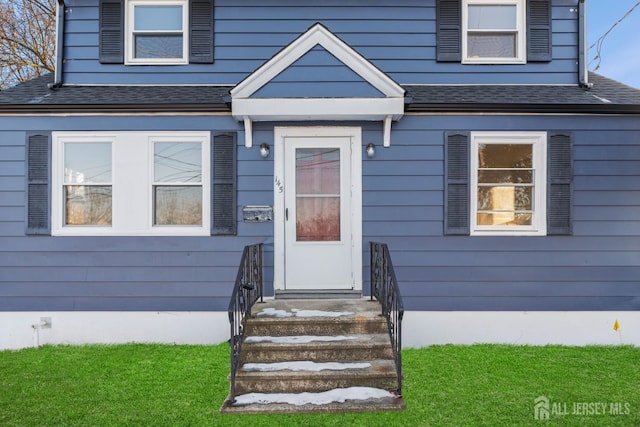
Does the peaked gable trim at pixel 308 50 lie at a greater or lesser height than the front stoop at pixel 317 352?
greater

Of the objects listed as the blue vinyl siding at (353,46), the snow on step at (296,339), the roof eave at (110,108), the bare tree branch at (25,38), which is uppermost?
the bare tree branch at (25,38)

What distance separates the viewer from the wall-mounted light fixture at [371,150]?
196 inches

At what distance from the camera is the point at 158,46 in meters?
5.60

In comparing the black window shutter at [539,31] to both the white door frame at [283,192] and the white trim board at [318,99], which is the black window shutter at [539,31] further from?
the white door frame at [283,192]

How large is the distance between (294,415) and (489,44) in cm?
539

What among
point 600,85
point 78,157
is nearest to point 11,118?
point 78,157

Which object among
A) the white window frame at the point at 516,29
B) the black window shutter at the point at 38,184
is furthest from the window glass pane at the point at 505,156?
the black window shutter at the point at 38,184

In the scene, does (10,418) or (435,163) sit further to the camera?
(435,163)

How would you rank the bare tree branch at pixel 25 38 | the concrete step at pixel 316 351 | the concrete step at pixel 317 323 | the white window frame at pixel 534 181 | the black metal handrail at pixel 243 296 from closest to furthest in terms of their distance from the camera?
the black metal handrail at pixel 243 296 → the concrete step at pixel 316 351 → the concrete step at pixel 317 323 → the white window frame at pixel 534 181 → the bare tree branch at pixel 25 38

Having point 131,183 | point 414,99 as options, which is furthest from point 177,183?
point 414,99

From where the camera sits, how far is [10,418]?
130 inches

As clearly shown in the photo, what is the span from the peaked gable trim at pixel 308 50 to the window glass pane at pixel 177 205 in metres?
1.40

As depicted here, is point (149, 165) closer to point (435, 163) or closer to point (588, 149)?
point (435, 163)

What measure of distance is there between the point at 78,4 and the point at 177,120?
7.82 feet
